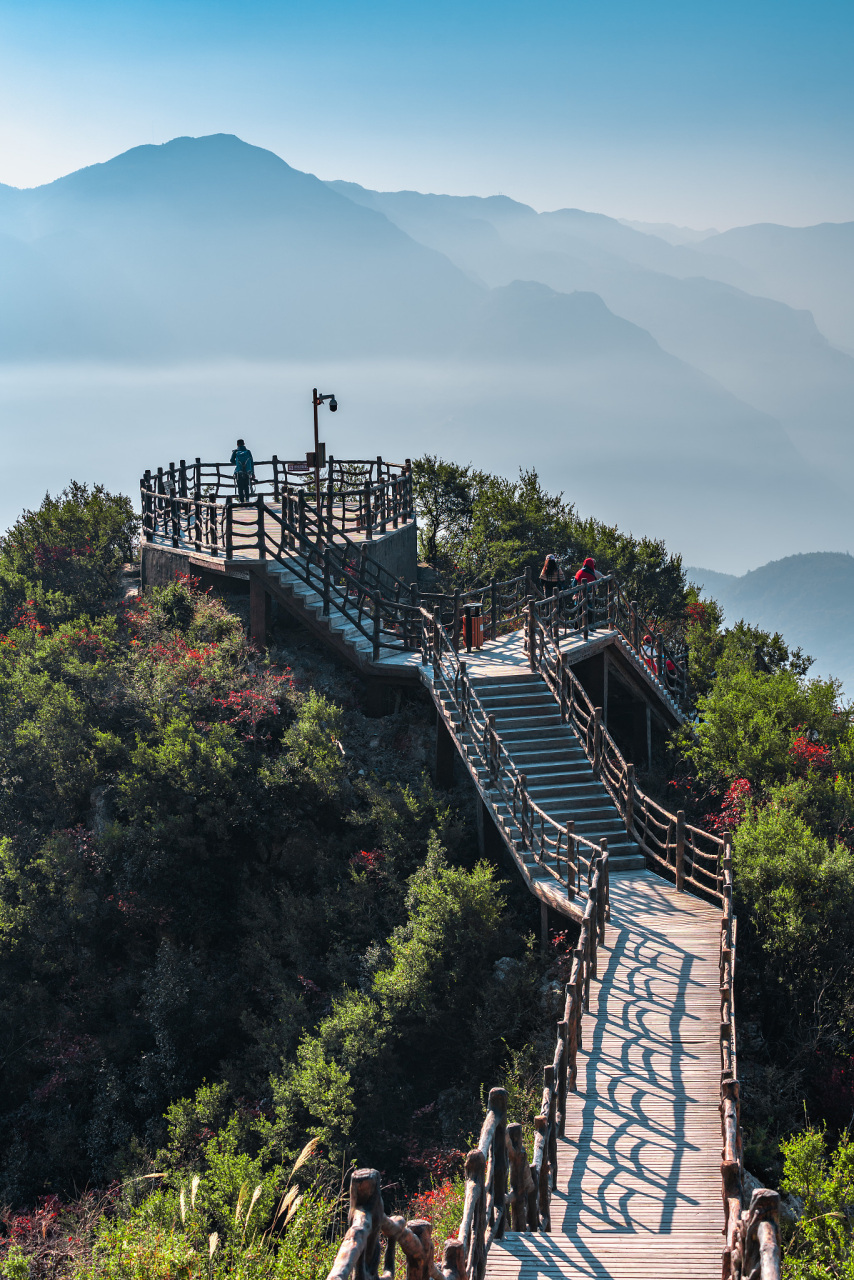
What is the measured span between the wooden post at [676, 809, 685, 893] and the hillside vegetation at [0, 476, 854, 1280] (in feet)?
2.78

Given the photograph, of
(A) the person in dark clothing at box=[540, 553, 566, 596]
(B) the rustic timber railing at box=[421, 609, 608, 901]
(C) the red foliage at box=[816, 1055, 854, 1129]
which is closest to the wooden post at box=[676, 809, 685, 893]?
(B) the rustic timber railing at box=[421, 609, 608, 901]

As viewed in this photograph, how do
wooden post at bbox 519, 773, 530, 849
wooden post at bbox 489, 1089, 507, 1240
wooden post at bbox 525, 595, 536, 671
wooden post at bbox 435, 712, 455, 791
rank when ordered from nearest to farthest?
wooden post at bbox 489, 1089, 507, 1240
wooden post at bbox 519, 773, 530, 849
wooden post at bbox 435, 712, 455, 791
wooden post at bbox 525, 595, 536, 671

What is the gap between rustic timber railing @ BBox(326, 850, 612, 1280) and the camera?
5652 millimetres

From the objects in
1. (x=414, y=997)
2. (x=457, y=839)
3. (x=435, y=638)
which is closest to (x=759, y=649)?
(x=435, y=638)

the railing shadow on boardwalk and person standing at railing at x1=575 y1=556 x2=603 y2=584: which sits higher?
person standing at railing at x1=575 y1=556 x2=603 y2=584

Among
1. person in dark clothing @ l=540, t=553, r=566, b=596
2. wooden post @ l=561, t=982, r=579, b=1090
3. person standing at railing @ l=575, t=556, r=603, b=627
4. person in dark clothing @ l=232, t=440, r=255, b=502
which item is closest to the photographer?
wooden post @ l=561, t=982, r=579, b=1090

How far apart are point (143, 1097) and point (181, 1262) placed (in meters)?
5.72

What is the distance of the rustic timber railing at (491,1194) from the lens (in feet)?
18.5

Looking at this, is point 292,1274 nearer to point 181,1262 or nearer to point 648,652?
point 181,1262

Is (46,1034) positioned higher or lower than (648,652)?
lower

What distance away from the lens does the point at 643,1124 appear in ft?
31.7

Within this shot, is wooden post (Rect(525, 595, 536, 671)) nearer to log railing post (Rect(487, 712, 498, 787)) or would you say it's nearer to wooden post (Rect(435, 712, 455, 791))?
wooden post (Rect(435, 712, 455, 791))

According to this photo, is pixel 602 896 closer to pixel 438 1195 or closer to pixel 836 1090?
pixel 836 1090

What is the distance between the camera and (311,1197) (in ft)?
37.6
